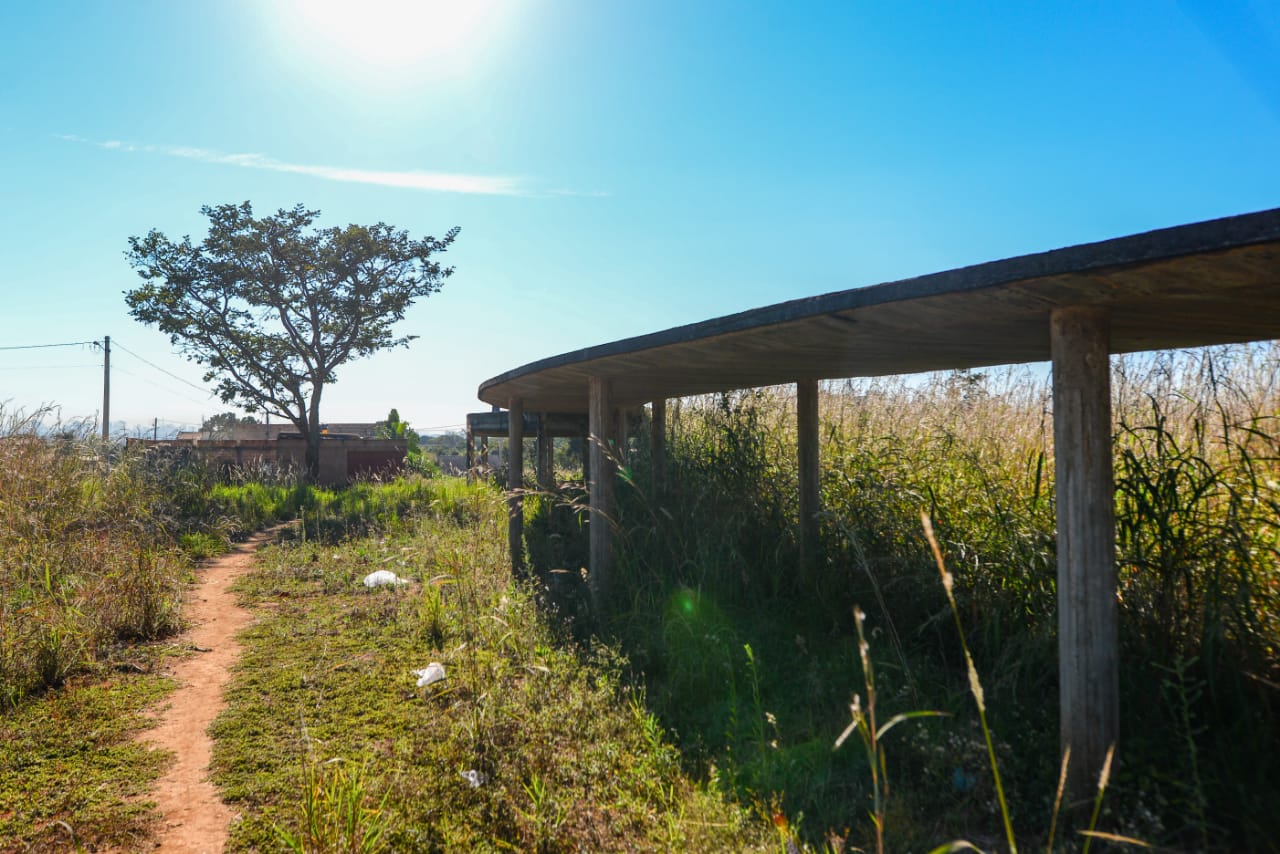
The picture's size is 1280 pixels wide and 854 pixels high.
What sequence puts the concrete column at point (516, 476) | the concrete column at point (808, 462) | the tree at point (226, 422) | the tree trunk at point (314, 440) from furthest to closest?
the tree at point (226, 422)
the tree trunk at point (314, 440)
the concrete column at point (516, 476)
the concrete column at point (808, 462)

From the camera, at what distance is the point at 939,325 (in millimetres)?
3588

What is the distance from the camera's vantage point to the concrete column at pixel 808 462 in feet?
19.5

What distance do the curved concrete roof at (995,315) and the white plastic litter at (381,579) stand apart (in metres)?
3.51

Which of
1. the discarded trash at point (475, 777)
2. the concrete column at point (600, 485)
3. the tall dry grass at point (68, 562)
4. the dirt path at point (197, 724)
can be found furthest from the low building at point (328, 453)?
the discarded trash at point (475, 777)

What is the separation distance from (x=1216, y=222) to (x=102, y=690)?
670 cm

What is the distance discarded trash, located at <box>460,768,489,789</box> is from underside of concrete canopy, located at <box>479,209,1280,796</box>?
103 inches

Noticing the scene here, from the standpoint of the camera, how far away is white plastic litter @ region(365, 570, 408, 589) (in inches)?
317

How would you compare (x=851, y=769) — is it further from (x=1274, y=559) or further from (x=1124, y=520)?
(x=1274, y=559)

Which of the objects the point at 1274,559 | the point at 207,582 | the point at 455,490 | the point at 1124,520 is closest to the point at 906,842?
the point at 1124,520

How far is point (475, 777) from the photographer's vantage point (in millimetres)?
3395

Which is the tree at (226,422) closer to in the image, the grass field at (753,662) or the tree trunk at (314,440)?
the tree trunk at (314,440)

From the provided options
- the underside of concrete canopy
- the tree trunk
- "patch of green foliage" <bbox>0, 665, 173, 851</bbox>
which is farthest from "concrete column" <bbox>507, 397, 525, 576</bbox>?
the tree trunk

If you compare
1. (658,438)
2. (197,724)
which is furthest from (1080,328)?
(658,438)

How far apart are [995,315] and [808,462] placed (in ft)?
9.55
